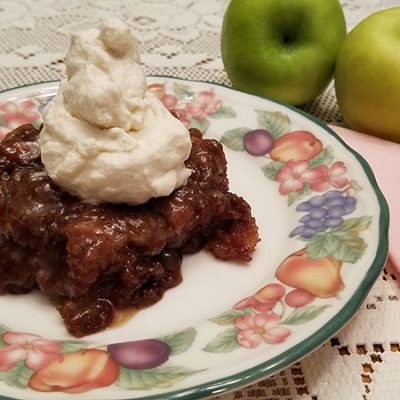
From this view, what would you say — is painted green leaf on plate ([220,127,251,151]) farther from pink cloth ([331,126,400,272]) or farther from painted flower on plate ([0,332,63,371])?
painted flower on plate ([0,332,63,371])

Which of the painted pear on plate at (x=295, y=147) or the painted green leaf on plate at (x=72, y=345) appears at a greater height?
the painted green leaf on plate at (x=72, y=345)

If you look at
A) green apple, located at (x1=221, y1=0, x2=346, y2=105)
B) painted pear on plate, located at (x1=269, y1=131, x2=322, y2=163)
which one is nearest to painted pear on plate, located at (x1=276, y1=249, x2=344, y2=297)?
painted pear on plate, located at (x1=269, y1=131, x2=322, y2=163)

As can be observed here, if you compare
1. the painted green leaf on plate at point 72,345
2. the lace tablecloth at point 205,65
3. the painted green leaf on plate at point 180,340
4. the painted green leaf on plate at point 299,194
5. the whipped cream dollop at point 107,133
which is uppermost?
the whipped cream dollop at point 107,133

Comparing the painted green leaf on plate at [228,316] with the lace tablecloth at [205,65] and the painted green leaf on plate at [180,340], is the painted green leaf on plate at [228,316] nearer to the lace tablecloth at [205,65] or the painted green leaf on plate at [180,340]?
the painted green leaf on plate at [180,340]

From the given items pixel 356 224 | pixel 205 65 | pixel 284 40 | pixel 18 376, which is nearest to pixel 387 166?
pixel 356 224

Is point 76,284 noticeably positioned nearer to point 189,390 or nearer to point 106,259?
point 106,259

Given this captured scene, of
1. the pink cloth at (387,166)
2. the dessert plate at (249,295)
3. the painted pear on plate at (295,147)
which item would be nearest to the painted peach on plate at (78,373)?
the dessert plate at (249,295)
